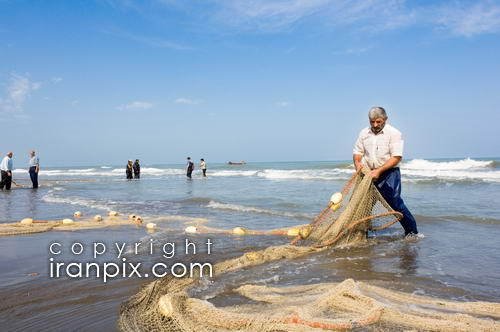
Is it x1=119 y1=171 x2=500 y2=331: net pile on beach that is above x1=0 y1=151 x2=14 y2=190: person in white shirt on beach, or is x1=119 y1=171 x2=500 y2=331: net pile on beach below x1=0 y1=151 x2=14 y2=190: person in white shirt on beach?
below

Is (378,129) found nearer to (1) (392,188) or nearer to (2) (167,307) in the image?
(1) (392,188)

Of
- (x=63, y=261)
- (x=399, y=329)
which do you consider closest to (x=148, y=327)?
(x=399, y=329)

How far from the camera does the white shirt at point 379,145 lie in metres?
5.57

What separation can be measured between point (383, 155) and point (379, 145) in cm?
15

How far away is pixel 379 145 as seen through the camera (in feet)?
18.7

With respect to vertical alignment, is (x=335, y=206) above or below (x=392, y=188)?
below

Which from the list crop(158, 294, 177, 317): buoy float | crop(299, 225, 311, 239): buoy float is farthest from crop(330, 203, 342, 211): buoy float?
crop(158, 294, 177, 317): buoy float

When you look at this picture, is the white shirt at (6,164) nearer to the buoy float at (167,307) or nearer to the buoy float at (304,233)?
the buoy float at (304,233)

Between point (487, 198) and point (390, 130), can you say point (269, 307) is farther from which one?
point (487, 198)

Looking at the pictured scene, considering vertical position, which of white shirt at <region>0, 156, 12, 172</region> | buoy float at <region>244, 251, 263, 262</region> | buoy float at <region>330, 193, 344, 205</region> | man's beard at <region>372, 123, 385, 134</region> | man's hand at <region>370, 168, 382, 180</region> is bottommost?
buoy float at <region>244, 251, 263, 262</region>

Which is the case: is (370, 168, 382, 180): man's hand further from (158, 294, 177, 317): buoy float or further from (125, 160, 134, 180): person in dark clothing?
(125, 160, 134, 180): person in dark clothing

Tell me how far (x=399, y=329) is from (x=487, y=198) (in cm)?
1160

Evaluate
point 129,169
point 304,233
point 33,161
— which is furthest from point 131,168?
point 304,233

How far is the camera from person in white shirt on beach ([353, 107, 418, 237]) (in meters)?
5.56
